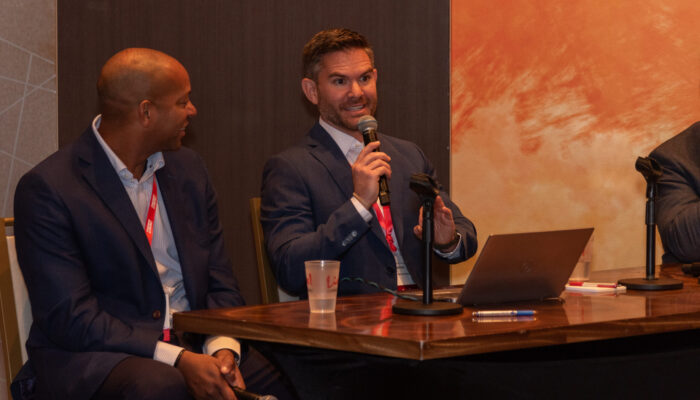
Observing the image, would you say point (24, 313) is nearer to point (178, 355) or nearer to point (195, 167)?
point (178, 355)

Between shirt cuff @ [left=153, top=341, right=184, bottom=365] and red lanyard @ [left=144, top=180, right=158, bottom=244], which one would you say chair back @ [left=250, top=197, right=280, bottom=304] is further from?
shirt cuff @ [left=153, top=341, right=184, bottom=365]

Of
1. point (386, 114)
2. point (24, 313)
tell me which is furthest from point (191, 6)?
point (24, 313)

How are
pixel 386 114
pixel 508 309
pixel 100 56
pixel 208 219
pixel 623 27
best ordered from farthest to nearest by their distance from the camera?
pixel 623 27 → pixel 386 114 → pixel 100 56 → pixel 208 219 → pixel 508 309

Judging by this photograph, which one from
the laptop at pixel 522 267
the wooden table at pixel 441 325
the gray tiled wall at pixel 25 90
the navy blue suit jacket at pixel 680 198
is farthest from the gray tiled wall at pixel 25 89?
the navy blue suit jacket at pixel 680 198

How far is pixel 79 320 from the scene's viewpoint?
1.99 m

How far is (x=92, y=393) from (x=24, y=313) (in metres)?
0.37

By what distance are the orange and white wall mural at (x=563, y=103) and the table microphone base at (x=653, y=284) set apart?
2068mm

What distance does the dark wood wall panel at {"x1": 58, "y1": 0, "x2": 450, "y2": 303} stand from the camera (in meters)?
3.13

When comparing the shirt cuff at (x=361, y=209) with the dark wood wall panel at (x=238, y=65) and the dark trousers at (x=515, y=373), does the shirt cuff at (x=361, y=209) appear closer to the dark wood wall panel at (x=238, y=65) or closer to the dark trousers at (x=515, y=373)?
the dark trousers at (x=515, y=373)

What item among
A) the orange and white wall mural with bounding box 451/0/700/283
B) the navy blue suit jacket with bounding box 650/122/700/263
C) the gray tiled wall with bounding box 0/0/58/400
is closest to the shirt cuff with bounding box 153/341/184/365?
the gray tiled wall with bounding box 0/0/58/400

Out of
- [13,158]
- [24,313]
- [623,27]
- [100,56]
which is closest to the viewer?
[24,313]

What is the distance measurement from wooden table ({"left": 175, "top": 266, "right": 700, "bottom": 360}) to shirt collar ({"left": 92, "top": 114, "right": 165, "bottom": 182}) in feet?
1.90

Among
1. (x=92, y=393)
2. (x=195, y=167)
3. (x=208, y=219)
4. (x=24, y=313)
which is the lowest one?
(x=92, y=393)

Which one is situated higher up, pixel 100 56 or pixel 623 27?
→ pixel 623 27
